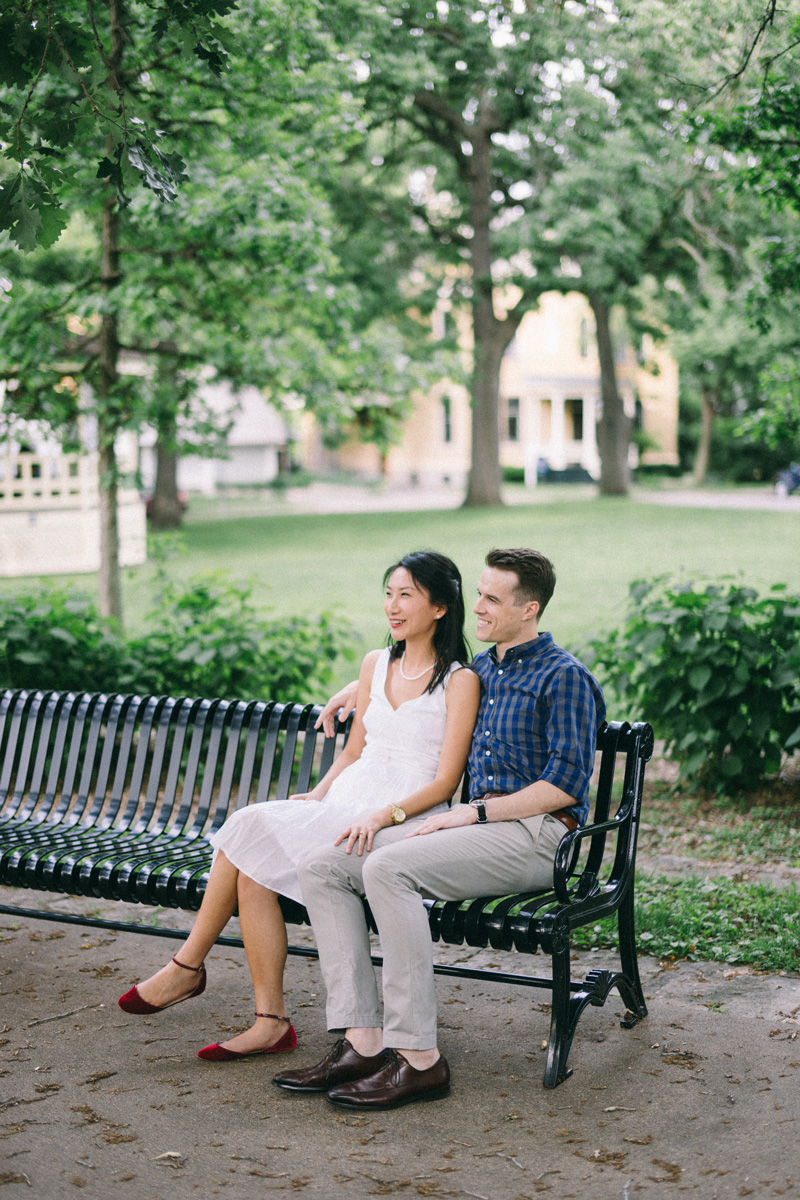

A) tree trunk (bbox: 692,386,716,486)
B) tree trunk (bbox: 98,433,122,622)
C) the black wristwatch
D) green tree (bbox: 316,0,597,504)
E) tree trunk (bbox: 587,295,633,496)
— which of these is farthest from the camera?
tree trunk (bbox: 692,386,716,486)

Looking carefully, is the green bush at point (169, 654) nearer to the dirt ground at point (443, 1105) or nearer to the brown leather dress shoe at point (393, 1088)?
the dirt ground at point (443, 1105)

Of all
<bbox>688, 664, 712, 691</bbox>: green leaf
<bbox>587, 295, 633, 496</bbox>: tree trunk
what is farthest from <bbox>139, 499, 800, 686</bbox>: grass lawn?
<bbox>688, 664, 712, 691</bbox>: green leaf

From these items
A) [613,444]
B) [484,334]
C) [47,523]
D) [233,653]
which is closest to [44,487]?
[47,523]

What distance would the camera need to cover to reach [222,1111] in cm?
332

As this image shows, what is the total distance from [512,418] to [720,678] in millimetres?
44719

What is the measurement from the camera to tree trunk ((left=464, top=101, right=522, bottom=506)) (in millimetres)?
23578

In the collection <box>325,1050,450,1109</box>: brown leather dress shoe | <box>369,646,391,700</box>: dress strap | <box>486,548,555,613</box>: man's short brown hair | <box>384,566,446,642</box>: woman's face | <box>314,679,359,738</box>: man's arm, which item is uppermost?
<box>486,548,555,613</box>: man's short brown hair

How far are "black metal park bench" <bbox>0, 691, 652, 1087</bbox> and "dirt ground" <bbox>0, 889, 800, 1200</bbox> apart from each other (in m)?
0.19

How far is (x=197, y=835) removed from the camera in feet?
14.8

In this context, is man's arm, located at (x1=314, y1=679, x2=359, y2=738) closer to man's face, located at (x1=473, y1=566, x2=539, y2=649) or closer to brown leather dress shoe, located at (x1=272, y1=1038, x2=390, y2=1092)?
man's face, located at (x1=473, y1=566, x2=539, y2=649)

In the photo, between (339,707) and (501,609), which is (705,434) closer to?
(339,707)

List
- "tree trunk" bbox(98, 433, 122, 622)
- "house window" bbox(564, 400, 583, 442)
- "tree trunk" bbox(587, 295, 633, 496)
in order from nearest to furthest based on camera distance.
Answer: "tree trunk" bbox(98, 433, 122, 622) → "tree trunk" bbox(587, 295, 633, 496) → "house window" bbox(564, 400, 583, 442)

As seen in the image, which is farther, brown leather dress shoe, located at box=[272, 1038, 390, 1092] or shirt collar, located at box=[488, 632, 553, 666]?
shirt collar, located at box=[488, 632, 553, 666]

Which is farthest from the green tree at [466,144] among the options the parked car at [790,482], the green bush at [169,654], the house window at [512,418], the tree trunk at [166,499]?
the house window at [512,418]
